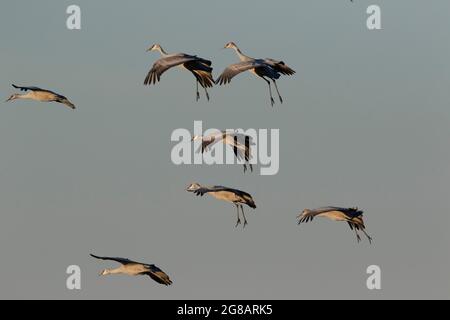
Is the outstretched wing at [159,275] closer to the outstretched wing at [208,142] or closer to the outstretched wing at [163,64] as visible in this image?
the outstretched wing at [208,142]

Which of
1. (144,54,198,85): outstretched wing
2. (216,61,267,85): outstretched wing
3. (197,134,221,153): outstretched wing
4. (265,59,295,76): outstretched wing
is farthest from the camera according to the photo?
(197,134,221,153): outstretched wing

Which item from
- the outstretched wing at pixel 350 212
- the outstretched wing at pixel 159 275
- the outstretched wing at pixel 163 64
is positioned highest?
the outstretched wing at pixel 163 64

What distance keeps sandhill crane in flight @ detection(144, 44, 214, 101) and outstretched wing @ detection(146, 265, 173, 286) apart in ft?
19.7

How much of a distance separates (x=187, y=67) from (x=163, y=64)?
6.98ft

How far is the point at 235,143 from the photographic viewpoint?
171 feet

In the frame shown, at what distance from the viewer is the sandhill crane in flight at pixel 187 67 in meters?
49.4

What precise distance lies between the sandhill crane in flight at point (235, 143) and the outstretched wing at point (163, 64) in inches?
117

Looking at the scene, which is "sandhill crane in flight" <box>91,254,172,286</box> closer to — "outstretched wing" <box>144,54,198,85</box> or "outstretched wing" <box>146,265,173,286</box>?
"outstretched wing" <box>146,265,173,286</box>

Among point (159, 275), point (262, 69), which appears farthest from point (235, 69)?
point (159, 275)

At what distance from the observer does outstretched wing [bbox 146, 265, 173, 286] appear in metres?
50.4

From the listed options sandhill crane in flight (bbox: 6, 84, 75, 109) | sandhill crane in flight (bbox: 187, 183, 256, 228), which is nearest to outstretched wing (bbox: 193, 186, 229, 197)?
sandhill crane in flight (bbox: 187, 183, 256, 228)

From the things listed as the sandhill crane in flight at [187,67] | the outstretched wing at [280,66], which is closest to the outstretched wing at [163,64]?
the sandhill crane in flight at [187,67]
